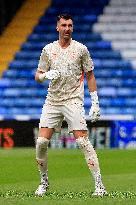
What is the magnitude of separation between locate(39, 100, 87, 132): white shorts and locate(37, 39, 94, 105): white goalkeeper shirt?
0.24ft

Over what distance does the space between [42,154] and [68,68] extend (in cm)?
109

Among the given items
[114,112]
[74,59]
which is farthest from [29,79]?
[74,59]

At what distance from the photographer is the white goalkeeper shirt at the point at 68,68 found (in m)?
9.41

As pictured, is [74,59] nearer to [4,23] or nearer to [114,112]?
[114,112]

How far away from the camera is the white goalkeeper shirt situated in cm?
941

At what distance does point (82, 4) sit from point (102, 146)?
946 cm

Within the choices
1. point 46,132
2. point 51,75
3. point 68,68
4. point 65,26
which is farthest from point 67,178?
point 65,26

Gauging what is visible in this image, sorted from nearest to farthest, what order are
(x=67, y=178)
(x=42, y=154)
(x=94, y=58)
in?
(x=42, y=154)
(x=67, y=178)
(x=94, y=58)

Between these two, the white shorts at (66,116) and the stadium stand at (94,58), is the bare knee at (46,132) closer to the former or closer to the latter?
the white shorts at (66,116)

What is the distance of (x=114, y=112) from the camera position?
25891mm

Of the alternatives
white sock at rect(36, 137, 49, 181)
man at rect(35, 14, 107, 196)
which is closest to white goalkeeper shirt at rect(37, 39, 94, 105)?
man at rect(35, 14, 107, 196)

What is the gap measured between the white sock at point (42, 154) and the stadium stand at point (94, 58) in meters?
16.2

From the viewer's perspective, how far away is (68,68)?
371 inches

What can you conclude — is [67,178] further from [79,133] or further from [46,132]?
[79,133]
